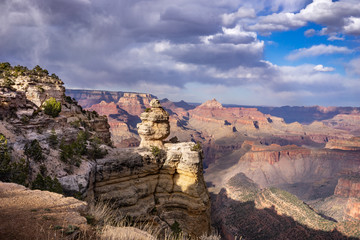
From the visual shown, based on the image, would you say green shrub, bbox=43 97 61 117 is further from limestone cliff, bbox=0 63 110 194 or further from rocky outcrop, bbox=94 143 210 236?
rocky outcrop, bbox=94 143 210 236

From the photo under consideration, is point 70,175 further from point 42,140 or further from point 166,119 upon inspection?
point 166,119

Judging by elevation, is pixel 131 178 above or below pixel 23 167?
below

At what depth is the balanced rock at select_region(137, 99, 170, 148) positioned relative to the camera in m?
26.5

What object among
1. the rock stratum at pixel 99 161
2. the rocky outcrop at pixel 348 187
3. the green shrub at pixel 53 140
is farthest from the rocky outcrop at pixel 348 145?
the green shrub at pixel 53 140

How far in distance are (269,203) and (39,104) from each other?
58412mm

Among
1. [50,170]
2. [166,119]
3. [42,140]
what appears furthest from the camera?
[166,119]

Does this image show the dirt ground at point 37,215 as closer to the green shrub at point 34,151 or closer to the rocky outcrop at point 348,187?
the green shrub at point 34,151

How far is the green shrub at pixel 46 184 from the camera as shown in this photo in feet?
45.7

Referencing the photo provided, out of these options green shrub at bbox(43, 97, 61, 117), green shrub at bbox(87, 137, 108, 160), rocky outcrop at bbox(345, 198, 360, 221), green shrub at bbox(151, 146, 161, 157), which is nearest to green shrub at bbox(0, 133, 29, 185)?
green shrub at bbox(87, 137, 108, 160)

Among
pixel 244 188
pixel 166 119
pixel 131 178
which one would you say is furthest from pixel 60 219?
pixel 244 188

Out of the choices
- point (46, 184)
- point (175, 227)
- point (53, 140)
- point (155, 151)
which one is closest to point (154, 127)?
point (155, 151)

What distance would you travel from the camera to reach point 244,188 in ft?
260

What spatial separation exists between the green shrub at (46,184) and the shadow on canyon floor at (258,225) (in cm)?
3548

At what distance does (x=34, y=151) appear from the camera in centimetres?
1589
